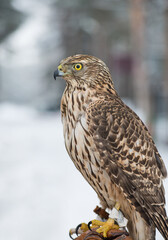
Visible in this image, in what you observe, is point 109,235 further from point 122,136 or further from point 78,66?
point 78,66

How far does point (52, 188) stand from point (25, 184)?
787mm

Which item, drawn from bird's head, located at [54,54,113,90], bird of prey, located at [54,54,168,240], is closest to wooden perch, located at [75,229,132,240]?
bird of prey, located at [54,54,168,240]

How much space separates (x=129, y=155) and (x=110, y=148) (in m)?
0.15

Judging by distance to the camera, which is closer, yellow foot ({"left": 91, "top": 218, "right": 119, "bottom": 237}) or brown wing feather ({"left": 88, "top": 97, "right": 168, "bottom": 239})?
yellow foot ({"left": 91, "top": 218, "right": 119, "bottom": 237})

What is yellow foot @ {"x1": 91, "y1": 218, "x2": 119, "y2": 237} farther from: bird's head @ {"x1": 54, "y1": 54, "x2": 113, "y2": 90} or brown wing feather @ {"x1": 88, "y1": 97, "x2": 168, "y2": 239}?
bird's head @ {"x1": 54, "y1": 54, "x2": 113, "y2": 90}

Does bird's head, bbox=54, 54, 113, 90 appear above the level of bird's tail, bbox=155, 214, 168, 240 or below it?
above

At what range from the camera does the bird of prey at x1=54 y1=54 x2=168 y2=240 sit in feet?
7.35

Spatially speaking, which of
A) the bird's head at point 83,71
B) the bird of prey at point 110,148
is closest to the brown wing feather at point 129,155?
the bird of prey at point 110,148

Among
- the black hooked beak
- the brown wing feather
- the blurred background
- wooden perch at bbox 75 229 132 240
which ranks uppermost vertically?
the blurred background

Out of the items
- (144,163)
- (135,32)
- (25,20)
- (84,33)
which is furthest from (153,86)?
(144,163)

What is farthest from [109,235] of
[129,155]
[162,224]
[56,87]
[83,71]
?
[56,87]

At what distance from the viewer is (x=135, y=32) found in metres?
12.7

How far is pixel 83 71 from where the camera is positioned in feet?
7.46

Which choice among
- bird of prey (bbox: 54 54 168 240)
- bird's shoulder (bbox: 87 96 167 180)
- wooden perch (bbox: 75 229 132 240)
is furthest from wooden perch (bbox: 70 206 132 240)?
bird's shoulder (bbox: 87 96 167 180)
